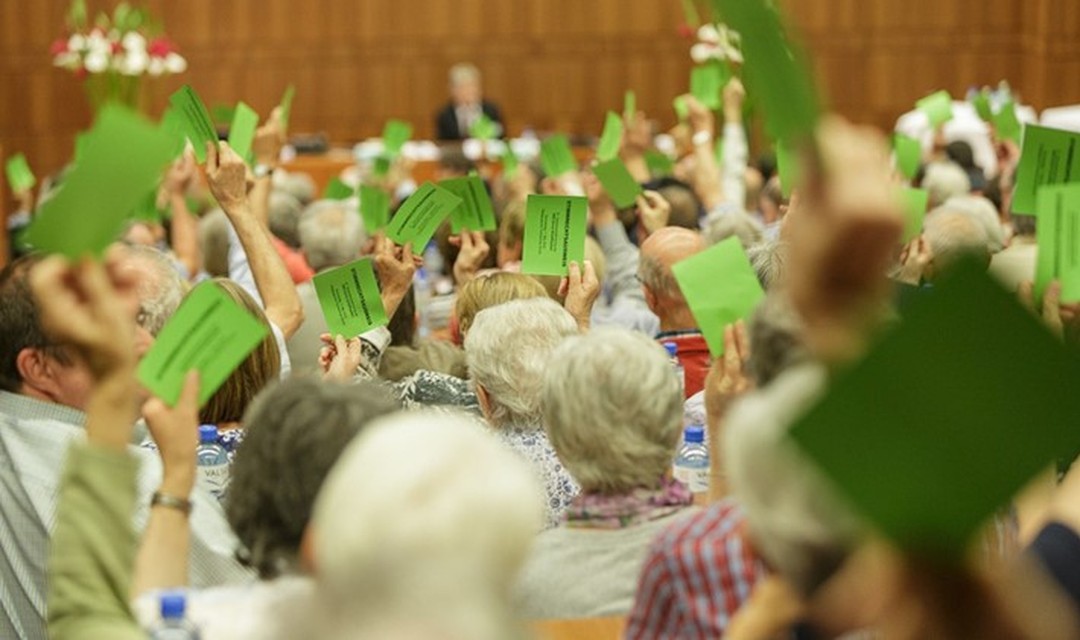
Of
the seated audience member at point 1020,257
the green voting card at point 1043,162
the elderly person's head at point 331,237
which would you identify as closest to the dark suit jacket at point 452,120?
the elderly person's head at point 331,237

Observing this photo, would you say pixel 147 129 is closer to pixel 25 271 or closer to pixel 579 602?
pixel 579 602

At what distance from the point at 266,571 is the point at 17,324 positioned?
1.24 m

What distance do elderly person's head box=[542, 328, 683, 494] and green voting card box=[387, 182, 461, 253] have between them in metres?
1.82

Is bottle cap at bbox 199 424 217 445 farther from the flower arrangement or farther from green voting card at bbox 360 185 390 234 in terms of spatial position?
the flower arrangement

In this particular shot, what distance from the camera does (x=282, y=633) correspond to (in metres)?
1.60

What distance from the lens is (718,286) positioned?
10.3ft

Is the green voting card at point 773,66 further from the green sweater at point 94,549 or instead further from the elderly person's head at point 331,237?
the elderly person's head at point 331,237

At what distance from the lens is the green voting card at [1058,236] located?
3.06 metres

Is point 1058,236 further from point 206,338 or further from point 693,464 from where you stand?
point 206,338

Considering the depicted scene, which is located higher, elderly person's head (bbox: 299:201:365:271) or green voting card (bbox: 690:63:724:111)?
elderly person's head (bbox: 299:201:365:271)

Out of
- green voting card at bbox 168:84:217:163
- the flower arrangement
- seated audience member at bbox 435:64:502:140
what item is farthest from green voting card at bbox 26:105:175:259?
seated audience member at bbox 435:64:502:140

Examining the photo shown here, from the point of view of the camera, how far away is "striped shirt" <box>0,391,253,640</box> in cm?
327

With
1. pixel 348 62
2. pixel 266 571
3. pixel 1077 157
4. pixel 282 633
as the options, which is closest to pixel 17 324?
pixel 266 571

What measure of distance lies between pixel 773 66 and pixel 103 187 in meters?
0.90
